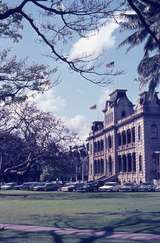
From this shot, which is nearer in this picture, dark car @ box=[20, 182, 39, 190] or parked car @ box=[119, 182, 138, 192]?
parked car @ box=[119, 182, 138, 192]

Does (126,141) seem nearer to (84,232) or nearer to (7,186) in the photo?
(7,186)

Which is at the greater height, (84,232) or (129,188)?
(129,188)

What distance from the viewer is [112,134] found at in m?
83.2

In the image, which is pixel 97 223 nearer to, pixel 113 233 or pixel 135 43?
pixel 113 233

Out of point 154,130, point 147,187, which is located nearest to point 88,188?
point 147,187

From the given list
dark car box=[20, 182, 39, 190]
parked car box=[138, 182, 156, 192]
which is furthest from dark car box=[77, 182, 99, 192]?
dark car box=[20, 182, 39, 190]

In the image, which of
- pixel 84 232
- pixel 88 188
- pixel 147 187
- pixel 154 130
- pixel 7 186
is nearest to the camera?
pixel 84 232

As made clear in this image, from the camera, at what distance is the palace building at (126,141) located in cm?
6788

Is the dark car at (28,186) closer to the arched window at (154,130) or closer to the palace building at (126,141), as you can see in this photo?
the palace building at (126,141)

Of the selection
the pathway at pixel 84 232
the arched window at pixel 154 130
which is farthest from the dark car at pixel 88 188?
the pathway at pixel 84 232

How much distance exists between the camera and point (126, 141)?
77312 millimetres

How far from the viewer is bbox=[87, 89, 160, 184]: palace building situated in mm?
67875

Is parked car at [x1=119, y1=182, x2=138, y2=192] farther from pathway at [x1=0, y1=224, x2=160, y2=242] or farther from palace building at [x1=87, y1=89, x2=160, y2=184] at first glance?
pathway at [x1=0, y1=224, x2=160, y2=242]

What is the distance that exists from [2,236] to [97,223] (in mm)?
4591
